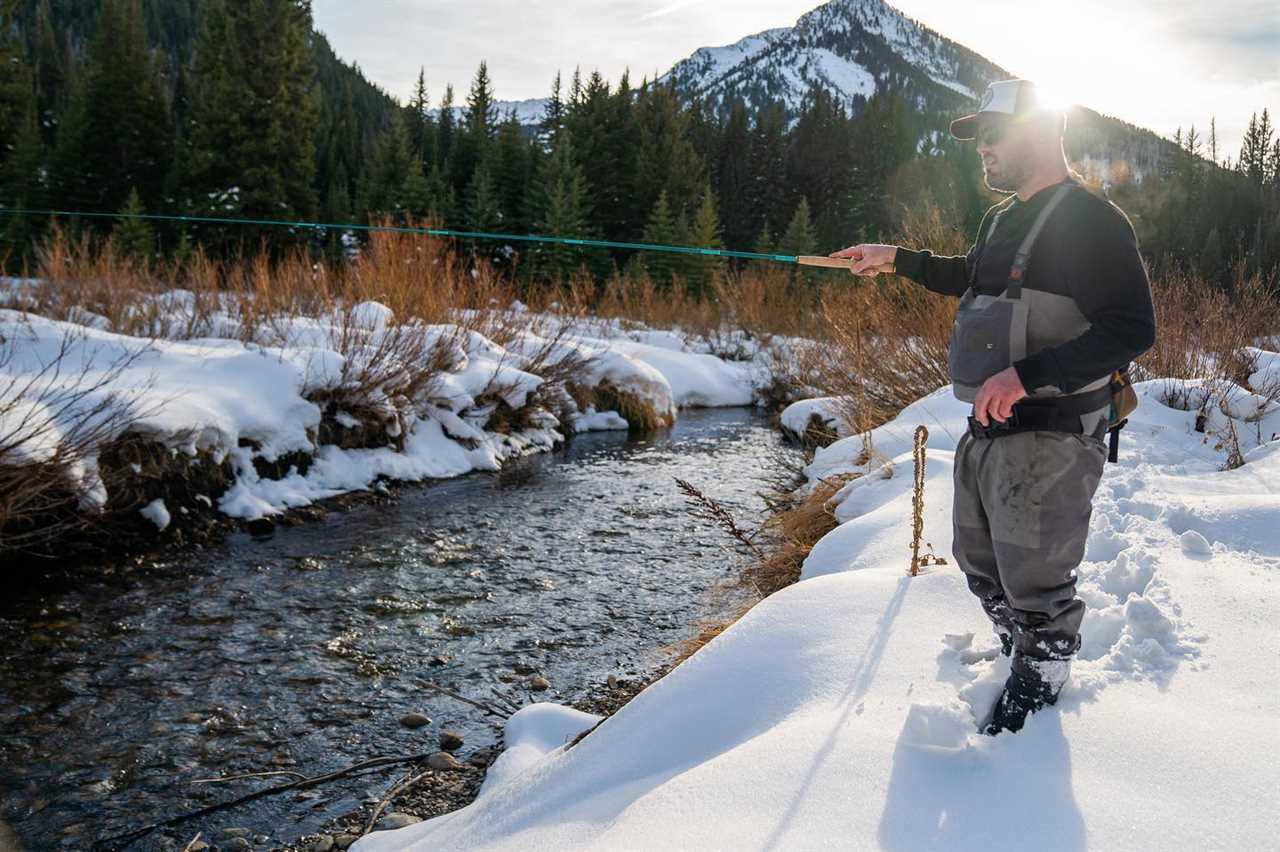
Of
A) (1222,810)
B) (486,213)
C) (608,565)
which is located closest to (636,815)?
(1222,810)

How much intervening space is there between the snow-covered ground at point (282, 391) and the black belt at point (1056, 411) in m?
5.39

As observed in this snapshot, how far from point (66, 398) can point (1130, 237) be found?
6462 mm

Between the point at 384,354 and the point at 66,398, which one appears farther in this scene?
the point at 384,354

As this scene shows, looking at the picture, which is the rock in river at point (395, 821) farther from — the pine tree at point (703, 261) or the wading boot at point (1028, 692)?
the pine tree at point (703, 261)

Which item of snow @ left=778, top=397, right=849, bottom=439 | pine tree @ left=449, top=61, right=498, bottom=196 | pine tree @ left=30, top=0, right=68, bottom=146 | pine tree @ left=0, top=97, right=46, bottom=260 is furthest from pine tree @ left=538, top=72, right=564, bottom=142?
snow @ left=778, top=397, right=849, bottom=439

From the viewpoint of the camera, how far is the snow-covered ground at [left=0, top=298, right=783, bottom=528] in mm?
6078

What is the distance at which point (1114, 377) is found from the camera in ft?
7.35

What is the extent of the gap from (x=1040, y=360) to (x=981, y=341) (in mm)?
202

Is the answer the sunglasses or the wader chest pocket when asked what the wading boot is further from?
the sunglasses

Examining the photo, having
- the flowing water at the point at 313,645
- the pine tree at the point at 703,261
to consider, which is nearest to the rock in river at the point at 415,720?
the flowing water at the point at 313,645

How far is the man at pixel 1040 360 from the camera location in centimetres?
205

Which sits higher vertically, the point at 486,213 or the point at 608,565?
the point at 486,213

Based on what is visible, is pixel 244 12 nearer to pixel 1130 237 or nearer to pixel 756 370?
pixel 756 370

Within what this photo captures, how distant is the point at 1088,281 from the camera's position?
209 centimetres
